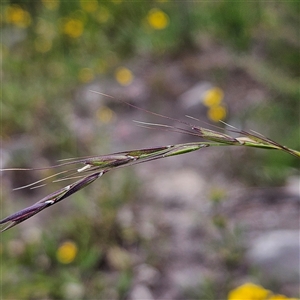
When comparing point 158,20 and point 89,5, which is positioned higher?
point 89,5

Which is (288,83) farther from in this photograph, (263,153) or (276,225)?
(276,225)

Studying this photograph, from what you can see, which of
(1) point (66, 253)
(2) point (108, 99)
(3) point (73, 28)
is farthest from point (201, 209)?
(3) point (73, 28)

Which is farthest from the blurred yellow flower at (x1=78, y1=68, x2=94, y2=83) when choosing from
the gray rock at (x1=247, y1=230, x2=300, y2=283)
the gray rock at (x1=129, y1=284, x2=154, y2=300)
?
the gray rock at (x1=247, y1=230, x2=300, y2=283)

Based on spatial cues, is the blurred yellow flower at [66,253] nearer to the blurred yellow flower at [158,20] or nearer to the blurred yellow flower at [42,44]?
the blurred yellow flower at [158,20]

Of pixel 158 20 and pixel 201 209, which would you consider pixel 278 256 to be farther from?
pixel 158 20

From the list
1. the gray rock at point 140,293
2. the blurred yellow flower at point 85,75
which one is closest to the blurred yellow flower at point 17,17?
the blurred yellow flower at point 85,75

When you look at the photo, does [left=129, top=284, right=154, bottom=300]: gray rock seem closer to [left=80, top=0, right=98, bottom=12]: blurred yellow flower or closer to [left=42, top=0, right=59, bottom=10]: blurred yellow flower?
[left=80, top=0, right=98, bottom=12]: blurred yellow flower
